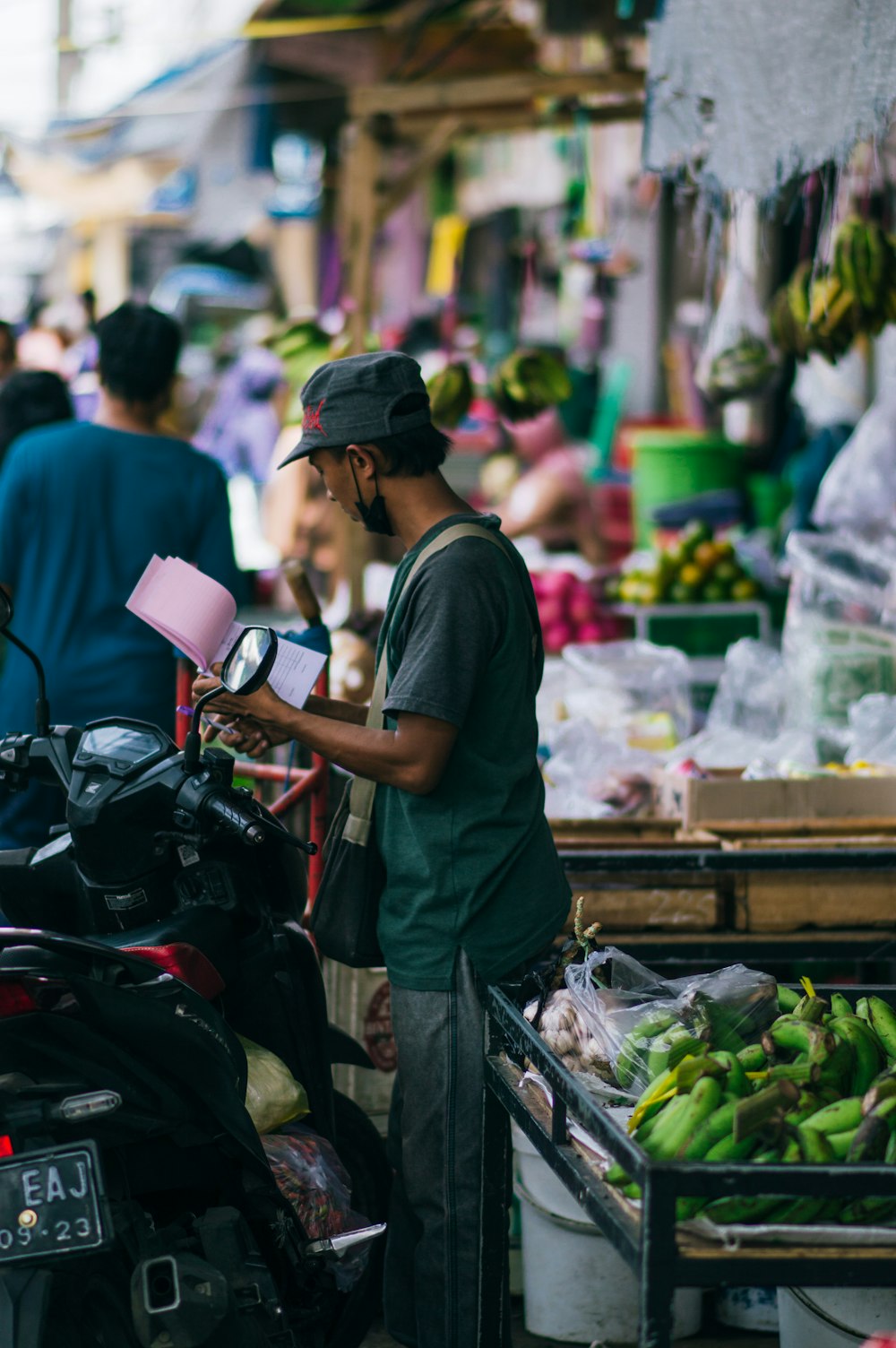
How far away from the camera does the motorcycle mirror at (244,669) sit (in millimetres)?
2707

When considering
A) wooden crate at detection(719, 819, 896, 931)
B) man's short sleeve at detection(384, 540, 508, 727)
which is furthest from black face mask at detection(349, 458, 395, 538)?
wooden crate at detection(719, 819, 896, 931)

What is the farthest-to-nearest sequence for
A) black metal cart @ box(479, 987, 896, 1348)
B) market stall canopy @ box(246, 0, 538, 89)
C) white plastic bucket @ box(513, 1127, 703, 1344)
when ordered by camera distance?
1. market stall canopy @ box(246, 0, 538, 89)
2. white plastic bucket @ box(513, 1127, 703, 1344)
3. black metal cart @ box(479, 987, 896, 1348)

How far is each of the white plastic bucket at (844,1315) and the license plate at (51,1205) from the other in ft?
4.19

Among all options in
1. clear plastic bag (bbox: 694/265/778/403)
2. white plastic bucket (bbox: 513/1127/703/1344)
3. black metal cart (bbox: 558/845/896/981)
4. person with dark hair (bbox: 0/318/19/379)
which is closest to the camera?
white plastic bucket (bbox: 513/1127/703/1344)

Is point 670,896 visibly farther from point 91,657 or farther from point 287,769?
point 91,657

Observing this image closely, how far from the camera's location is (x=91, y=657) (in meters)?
4.35

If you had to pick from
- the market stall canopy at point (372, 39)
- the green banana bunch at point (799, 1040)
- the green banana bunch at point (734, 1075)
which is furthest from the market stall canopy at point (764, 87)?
the market stall canopy at point (372, 39)

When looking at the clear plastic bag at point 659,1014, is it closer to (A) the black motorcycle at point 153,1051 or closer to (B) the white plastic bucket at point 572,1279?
(A) the black motorcycle at point 153,1051

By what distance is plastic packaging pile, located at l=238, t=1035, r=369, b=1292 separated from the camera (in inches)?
117

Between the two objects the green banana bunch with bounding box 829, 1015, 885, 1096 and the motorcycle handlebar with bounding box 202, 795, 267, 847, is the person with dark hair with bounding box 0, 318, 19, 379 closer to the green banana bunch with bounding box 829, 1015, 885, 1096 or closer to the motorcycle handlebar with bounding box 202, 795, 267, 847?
the motorcycle handlebar with bounding box 202, 795, 267, 847

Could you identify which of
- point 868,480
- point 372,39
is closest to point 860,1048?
point 868,480

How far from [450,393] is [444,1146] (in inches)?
168

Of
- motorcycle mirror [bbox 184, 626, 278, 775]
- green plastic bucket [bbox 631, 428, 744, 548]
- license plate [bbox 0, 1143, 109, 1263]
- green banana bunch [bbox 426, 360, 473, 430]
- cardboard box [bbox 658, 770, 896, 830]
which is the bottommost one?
license plate [bbox 0, 1143, 109, 1263]

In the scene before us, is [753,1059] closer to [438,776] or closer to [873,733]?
[438,776]
